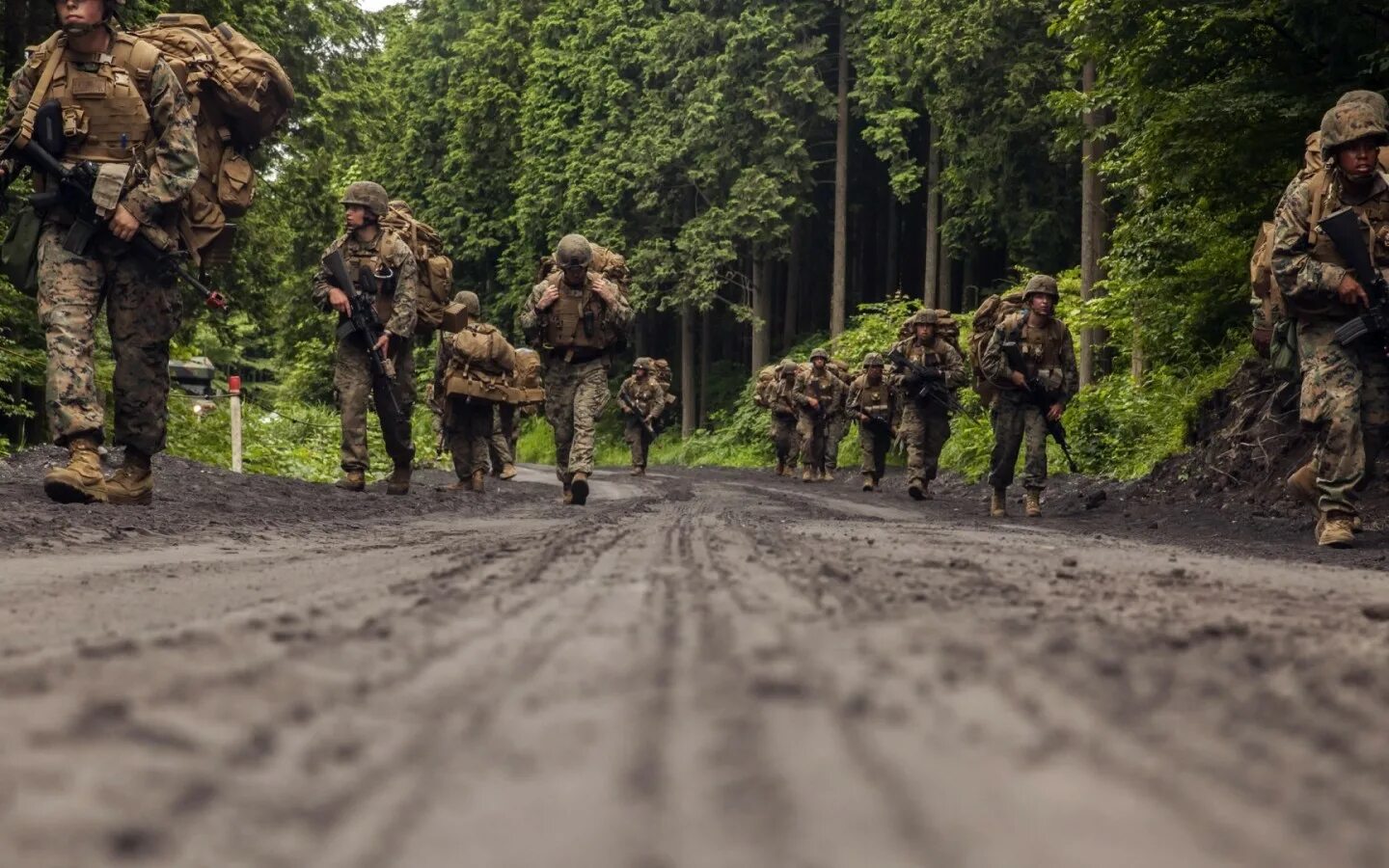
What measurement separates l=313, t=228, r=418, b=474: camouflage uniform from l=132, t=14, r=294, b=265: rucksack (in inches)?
102

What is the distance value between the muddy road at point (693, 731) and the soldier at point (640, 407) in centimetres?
2221

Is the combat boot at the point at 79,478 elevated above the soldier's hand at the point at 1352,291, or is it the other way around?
the soldier's hand at the point at 1352,291

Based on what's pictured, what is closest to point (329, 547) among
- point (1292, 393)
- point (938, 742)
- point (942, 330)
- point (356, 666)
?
point (356, 666)

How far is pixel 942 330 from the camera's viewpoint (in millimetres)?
16688

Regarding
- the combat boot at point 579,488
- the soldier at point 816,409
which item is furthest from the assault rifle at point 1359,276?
the soldier at point 816,409

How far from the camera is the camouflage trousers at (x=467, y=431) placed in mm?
14914

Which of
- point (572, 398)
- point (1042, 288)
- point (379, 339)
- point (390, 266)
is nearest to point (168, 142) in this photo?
point (379, 339)

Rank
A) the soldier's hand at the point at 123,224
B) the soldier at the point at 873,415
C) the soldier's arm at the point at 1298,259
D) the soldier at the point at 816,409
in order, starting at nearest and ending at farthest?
1. the soldier's hand at the point at 123,224
2. the soldier's arm at the point at 1298,259
3. the soldier at the point at 873,415
4. the soldier at the point at 816,409

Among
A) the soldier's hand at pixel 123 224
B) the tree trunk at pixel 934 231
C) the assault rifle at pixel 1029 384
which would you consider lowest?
the assault rifle at pixel 1029 384

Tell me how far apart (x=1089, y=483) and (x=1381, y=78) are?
236 inches

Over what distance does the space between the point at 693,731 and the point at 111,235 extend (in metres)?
6.58

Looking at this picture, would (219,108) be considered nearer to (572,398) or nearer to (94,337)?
(94,337)

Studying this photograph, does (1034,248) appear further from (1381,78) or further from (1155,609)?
(1155,609)

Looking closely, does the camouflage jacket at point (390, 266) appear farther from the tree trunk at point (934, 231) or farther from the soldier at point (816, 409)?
the tree trunk at point (934, 231)
